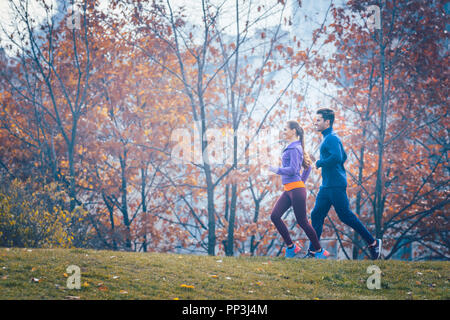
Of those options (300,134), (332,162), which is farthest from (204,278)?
(300,134)

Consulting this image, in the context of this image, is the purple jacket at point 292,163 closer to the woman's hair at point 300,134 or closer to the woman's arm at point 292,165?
the woman's arm at point 292,165

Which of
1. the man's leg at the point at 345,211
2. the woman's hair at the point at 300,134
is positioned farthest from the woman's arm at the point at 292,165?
the man's leg at the point at 345,211

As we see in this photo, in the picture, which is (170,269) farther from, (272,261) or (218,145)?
(218,145)

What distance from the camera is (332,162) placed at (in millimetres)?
6414

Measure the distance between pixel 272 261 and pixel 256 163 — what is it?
570 centimetres

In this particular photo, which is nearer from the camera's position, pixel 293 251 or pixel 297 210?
pixel 297 210

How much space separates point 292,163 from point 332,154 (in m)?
0.60

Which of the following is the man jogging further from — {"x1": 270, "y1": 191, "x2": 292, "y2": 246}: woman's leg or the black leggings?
{"x1": 270, "y1": 191, "x2": 292, "y2": 246}: woman's leg

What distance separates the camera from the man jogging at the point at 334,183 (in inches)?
254

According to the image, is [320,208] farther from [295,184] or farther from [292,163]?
[292,163]

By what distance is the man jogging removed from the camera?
645cm

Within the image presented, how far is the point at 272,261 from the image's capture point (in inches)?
292

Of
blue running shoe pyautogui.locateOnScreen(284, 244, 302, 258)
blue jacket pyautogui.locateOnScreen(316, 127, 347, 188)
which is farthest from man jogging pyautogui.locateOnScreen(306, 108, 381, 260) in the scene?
blue running shoe pyautogui.locateOnScreen(284, 244, 302, 258)
